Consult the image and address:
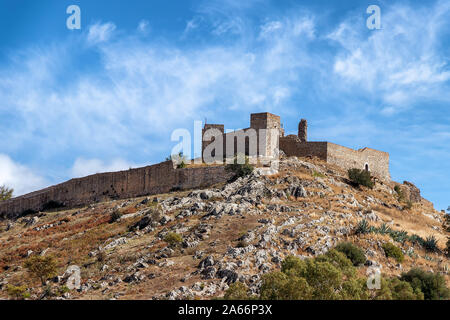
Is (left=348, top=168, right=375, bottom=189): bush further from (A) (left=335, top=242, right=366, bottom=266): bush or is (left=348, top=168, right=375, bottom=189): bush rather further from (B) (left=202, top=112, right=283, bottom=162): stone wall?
(A) (left=335, top=242, right=366, bottom=266): bush

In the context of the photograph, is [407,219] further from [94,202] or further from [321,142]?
[94,202]

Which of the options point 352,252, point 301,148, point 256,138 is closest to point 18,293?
point 352,252

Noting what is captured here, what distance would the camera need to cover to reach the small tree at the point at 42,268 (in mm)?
27297

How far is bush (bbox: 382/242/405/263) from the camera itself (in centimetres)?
2795

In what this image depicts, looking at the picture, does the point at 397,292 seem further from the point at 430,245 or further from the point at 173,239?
the point at 173,239

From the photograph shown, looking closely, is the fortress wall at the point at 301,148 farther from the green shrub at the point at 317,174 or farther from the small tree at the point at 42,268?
the small tree at the point at 42,268

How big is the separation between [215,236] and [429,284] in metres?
10.9

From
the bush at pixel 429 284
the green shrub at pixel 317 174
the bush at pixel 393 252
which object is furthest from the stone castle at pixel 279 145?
the bush at pixel 429 284

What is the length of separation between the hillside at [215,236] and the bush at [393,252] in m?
0.41

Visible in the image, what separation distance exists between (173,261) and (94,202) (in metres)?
25.6

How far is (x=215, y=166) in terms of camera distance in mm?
41656

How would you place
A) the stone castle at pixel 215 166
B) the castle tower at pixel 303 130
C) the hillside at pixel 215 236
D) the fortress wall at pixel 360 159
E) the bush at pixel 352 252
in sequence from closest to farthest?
the hillside at pixel 215 236 < the bush at pixel 352 252 < the stone castle at pixel 215 166 < the fortress wall at pixel 360 159 < the castle tower at pixel 303 130
